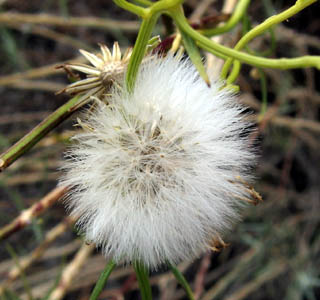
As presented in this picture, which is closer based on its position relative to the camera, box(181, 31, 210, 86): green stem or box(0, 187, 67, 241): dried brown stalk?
box(181, 31, 210, 86): green stem

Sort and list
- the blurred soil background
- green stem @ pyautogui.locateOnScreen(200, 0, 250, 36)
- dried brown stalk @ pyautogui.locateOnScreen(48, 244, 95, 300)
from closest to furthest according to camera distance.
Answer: green stem @ pyautogui.locateOnScreen(200, 0, 250, 36) < dried brown stalk @ pyautogui.locateOnScreen(48, 244, 95, 300) < the blurred soil background

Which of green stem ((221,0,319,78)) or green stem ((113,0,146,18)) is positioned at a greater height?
green stem ((113,0,146,18))

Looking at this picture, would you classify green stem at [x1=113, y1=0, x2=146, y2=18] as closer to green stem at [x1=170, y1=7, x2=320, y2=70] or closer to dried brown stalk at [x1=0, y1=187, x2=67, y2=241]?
green stem at [x1=170, y1=7, x2=320, y2=70]

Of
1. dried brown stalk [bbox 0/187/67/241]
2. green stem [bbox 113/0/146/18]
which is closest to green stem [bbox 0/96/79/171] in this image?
green stem [bbox 113/0/146/18]

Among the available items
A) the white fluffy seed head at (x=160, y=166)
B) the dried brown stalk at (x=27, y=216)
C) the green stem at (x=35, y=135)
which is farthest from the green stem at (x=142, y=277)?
the dried brown stalk at (x=27, y=216)

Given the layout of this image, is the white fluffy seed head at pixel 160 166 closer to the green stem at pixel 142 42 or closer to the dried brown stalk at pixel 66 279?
the green stem at pixel 142 42
